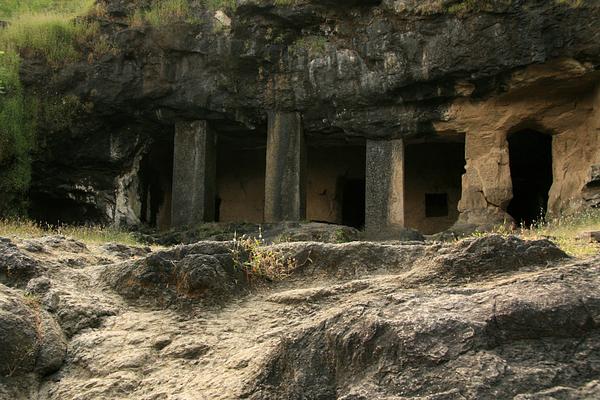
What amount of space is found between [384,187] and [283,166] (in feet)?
6.19

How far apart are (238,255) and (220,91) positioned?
33.0 feet

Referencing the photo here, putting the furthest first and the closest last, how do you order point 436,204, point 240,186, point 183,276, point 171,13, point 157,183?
point 240,186 < point 436,204 < point 157,183 < point 171,13 < point 183,276

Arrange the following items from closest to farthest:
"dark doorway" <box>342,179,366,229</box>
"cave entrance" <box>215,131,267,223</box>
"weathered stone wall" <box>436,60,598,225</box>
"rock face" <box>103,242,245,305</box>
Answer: "rock face" <box>103,242,245,305</box> → "weathered stone wall" <box>436,60,598,225</box> → "cave entrance" <box>215,131,267,223</box> → "dark doorway" <box>342,179,366,229</box>

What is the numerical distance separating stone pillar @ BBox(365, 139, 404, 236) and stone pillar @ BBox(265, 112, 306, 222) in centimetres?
128

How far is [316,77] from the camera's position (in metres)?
14.2

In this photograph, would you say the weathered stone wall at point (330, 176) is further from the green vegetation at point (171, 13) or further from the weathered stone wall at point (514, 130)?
the green vegetation at point (171, 13)

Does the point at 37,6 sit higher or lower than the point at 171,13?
higher

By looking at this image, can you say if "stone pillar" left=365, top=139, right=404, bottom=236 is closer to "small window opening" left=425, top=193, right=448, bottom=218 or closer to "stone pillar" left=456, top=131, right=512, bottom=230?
"stone pillar" left=456, top=131, right=512, bottom=230

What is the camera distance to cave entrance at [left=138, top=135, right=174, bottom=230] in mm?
15930

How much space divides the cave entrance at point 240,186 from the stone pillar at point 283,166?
9.22ft

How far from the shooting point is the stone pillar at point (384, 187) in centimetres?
1405

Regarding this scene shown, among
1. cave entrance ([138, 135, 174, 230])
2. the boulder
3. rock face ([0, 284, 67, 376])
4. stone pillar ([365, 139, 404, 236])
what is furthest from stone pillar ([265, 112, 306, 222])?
rock face ([0, 284, 67, 376])

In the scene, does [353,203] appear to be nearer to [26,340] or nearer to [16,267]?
[16,267]

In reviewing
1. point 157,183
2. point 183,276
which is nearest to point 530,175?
point 157,183
